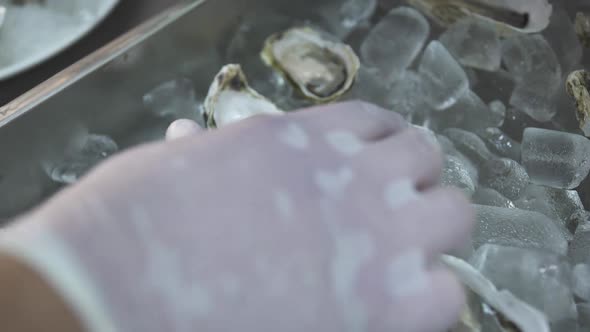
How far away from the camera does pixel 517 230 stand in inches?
25.0

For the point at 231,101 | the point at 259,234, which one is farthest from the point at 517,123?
the point at 259,234

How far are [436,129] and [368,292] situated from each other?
0.42 m

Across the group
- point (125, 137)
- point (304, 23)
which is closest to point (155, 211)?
point (125, 137)

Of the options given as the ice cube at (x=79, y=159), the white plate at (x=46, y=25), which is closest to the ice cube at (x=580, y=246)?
the ice cube at (x=79, y=159)

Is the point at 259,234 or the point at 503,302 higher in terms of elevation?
the point at 259,234

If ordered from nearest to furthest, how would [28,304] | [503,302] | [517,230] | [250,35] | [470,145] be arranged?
1. [28,304]
2. [503,302]
3. [517,230]
4. [470,145]
5. [250,35]

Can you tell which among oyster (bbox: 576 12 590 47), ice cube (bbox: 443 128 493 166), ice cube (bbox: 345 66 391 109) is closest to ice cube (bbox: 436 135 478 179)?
ice cube (bbox: 443 128 493 166)

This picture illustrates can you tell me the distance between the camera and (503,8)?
800mm

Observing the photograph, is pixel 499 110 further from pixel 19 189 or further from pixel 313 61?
pixel 19 189

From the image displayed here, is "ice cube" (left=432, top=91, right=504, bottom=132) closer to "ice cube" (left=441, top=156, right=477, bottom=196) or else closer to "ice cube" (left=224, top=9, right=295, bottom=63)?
"ice cube" (left=441, top=156, right=477, bottom=196)

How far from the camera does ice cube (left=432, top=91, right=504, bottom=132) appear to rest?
781 mm

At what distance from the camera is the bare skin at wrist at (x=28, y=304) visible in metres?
0.36

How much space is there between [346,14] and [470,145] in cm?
30

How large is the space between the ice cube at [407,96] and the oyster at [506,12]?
10cm
